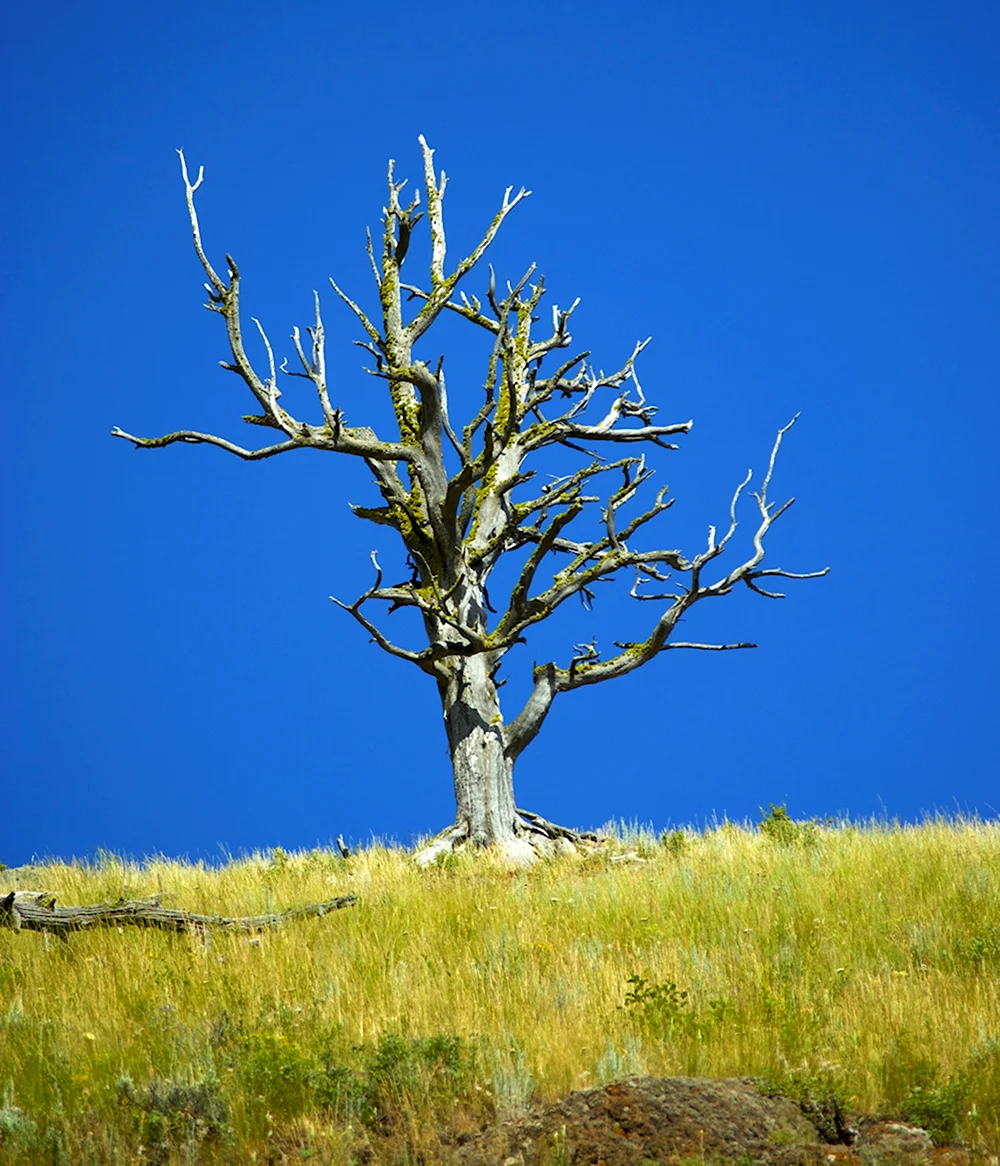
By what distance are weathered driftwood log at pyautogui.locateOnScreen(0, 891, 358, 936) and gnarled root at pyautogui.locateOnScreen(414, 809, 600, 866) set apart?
504 centimetres

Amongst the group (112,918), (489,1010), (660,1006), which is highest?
(112,918)

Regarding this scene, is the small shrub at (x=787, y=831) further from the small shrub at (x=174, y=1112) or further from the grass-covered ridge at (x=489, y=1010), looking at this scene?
the small shrub at (x=174, y=1112)

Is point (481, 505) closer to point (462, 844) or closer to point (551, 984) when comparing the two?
point (462, 844)

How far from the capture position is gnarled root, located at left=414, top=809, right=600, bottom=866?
50.4 ft

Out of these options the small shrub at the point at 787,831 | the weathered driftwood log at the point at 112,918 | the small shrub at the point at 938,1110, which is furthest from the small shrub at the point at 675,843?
the small shrub at the point at 938,1110

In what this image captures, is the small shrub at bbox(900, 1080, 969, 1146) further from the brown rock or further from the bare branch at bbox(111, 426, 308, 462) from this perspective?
the bare branch at bbox(111, 426, 308, 462)

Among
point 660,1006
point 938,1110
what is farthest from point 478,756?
point 938,1110

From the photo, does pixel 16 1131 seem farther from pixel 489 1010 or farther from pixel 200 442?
pixel 200 442

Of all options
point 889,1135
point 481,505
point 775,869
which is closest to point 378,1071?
point 889,1135

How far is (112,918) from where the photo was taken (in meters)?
10.1

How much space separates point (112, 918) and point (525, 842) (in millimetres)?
6969

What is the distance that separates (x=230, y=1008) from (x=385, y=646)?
8.18 metres

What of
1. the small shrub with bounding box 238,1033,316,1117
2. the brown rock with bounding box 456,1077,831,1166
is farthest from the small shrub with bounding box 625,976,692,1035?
the small shrub with bounding box 238,1033,316,1117

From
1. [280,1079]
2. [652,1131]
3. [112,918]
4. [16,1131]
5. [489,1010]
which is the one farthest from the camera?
[112,918]
